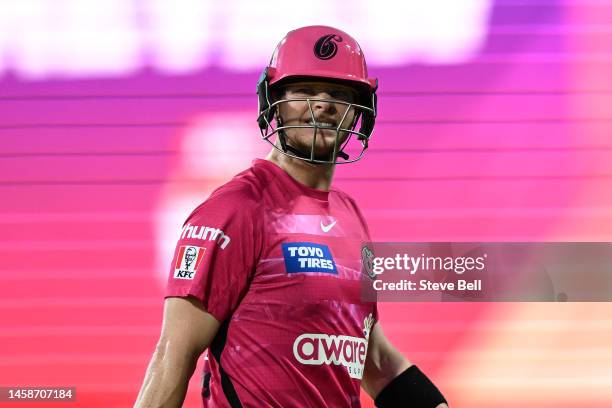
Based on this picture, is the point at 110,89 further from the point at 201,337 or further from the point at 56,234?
the point at 201,337

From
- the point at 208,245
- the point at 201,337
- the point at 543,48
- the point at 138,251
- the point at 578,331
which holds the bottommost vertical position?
the point at 201,337

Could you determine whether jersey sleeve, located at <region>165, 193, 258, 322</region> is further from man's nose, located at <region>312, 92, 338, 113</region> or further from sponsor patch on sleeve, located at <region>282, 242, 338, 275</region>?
man's nose, located at <region>312, 92, 338, 113</region>

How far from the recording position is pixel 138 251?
385cm

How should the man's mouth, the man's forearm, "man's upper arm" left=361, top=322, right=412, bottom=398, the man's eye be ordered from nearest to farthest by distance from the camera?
the man's forearm < the man's mouth < the man's eye < "man's upper arm" left=361, top=322, right=412, bottom=398

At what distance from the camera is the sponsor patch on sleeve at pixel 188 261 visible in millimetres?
2004

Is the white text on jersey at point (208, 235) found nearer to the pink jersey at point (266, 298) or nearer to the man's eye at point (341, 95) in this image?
the pink jersey at point (266, 298)

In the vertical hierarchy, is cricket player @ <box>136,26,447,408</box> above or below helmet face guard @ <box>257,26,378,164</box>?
below

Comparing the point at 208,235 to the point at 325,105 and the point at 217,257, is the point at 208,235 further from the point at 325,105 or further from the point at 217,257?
the point at 325,105

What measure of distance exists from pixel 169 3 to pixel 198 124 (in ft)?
1.84

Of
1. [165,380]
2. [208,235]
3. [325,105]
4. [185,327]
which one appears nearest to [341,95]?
[325,105]

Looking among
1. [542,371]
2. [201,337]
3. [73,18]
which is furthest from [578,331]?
[73,18]

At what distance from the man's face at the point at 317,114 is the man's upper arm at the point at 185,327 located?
52 cm

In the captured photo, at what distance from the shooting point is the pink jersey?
203 centimetres

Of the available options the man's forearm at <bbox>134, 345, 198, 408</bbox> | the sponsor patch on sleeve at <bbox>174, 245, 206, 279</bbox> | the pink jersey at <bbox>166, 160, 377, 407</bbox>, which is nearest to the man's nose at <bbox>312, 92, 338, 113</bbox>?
the pink jersey at <bbox>166, 160, 377, 407</bbox>
